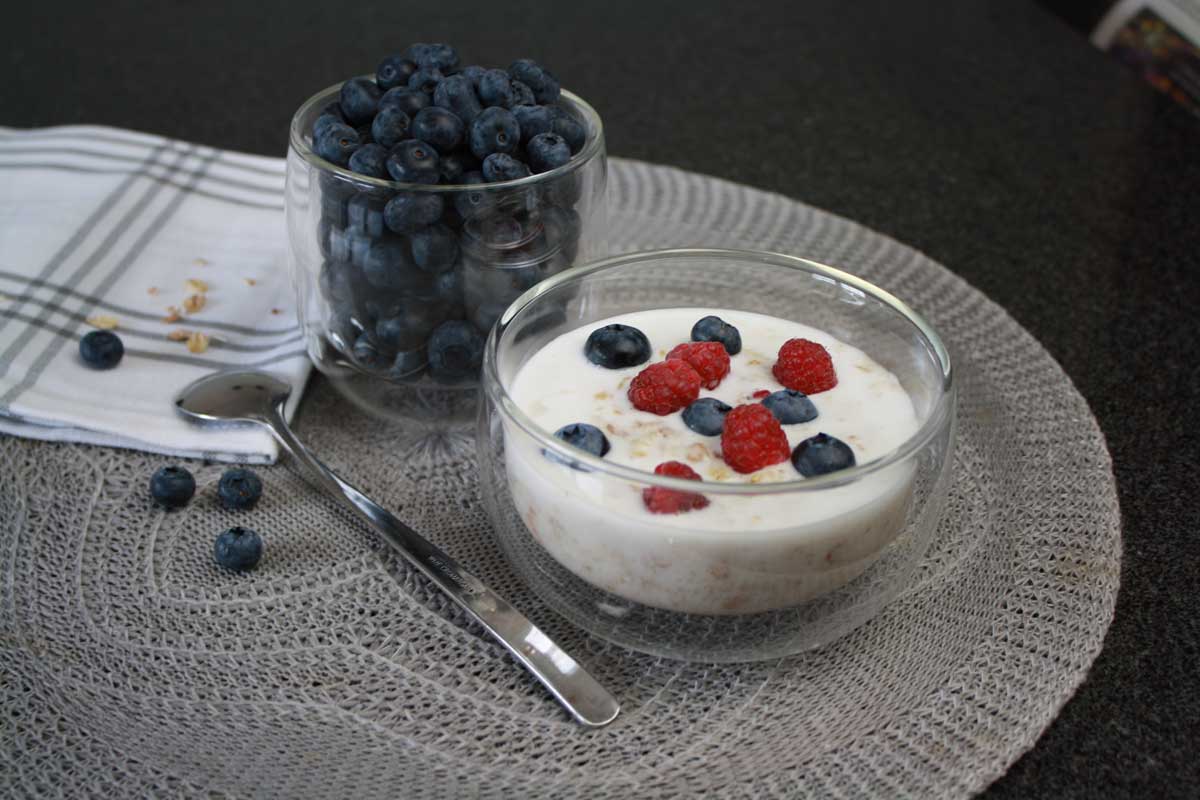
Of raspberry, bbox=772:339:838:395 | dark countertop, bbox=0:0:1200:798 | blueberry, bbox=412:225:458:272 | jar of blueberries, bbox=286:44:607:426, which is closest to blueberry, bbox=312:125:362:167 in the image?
jar of blueberries, bbox=286:44:607:426

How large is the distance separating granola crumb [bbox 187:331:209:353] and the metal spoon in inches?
2.4

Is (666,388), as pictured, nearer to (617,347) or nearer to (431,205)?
(617,347)

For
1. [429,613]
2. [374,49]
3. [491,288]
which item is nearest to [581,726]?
[429,613]

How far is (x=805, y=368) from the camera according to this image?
3.18 ft

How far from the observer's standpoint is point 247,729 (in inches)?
34.2

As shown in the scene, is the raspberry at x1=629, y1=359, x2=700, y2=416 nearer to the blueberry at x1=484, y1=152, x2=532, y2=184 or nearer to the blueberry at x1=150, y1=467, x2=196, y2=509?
the blueberry at x1=484, y1=152, x2=532, y2=184

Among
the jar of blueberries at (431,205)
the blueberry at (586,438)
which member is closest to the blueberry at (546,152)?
the jar of blueberries at (431,205)

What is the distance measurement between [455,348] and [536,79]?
0.28 meters

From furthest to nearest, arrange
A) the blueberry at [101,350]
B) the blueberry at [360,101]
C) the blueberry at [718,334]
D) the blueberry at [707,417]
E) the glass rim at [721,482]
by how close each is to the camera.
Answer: the blueberry at [101,350]
the blueberry at [360,101]
the blueberry at [718,334]
the blueberry at [707,417]
the glass rim at [721,482]

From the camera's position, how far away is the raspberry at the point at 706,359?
97 cm

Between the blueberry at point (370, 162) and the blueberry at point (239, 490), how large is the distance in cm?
31

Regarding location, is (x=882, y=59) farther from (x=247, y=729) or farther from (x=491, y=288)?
(x=247, y=729)

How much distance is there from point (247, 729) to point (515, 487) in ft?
0.90

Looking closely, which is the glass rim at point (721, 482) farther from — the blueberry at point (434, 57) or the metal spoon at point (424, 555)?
the blueberry at point (434, 57)
